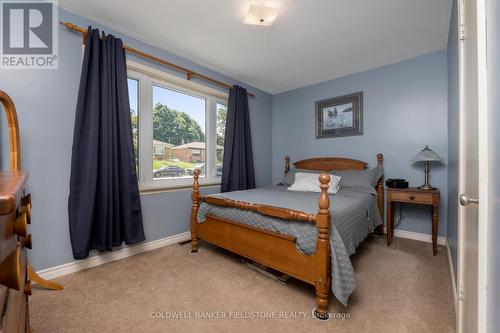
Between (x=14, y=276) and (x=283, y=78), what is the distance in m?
3.66

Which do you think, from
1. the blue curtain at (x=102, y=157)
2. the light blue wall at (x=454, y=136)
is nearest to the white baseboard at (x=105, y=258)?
the blue curtain at (x=102, y=157)

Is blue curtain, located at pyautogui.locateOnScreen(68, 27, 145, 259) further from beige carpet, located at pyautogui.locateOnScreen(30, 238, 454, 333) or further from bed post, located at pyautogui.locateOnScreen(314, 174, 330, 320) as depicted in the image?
bed post, located at pyautogui.locateOnScreen(314, 174, 330, 320)

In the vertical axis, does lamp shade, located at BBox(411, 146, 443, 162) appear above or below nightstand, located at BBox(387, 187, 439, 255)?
above

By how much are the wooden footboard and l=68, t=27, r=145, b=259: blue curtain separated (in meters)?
0.72

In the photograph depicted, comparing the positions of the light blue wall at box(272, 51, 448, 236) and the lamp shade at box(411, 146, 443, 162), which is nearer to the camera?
the lamp shade at box(411, 146, 443, 162)

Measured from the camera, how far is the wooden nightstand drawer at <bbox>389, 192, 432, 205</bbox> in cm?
242

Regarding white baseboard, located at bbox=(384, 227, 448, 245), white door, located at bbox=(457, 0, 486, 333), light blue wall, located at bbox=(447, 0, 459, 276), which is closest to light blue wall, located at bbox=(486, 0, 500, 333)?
white door, located at bbox=(457, 0, 486, 333)

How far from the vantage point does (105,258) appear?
2.21 metres

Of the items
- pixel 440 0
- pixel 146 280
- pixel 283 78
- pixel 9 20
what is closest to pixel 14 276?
pixel 146 280

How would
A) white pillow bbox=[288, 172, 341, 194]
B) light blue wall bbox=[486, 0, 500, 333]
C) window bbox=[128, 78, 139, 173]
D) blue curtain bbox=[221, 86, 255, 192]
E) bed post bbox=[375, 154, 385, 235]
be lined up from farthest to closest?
blue curtain bbox=[221, 86, 255, 192], bed post bbox=[375, 154, 385, 235], white pillow bbox=[288, 172, 341, 194], window bbox=[128, 78, 139, 173], light blue wall bbox=[486, 0, 500, 333]

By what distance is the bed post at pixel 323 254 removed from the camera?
147 cm

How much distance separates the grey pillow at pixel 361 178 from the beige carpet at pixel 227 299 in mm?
911

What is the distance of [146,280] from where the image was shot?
1.90 metres

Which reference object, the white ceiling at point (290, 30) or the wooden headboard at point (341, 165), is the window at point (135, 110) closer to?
the white ceiling at point (290, 30)
